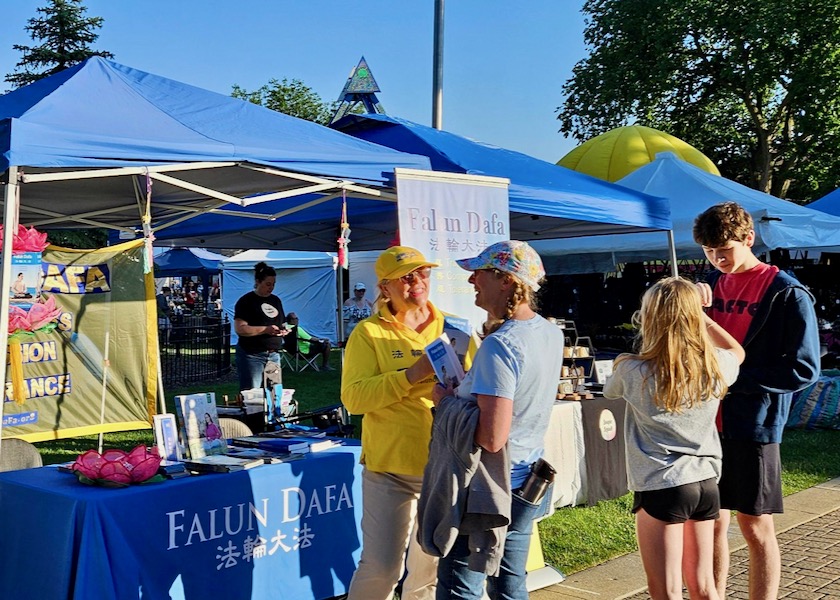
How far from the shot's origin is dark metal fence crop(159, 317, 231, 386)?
14984mm

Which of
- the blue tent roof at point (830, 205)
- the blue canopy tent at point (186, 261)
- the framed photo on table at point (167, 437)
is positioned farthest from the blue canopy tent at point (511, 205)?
the blue canopy tent at point (186, 261)

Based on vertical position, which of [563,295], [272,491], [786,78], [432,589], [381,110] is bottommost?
[432,589]

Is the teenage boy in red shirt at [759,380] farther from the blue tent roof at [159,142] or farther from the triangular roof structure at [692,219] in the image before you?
the triangular roof structure at [692,219]

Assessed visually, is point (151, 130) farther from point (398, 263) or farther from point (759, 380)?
point (759, 380)

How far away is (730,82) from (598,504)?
2188 cm

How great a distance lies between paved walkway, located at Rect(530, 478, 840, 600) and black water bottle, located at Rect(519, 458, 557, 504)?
1.86 meters

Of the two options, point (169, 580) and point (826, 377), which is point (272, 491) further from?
point (826, 377)

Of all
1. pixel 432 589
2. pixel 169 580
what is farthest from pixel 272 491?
pixel 432 589

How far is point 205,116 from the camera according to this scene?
4.96m

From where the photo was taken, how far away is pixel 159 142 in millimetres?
4316

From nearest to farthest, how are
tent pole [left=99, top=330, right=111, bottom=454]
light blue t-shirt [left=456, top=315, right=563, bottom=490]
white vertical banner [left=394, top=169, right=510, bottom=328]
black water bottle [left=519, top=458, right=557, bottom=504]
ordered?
light blue t-shirt [left=456, top=315, right=563, bottom=490] → black water bottle [left=519, top=458, right=557, bottom=504] → white vertical banner [left=394, top=169, right=510, bottom=328] → tent pole [left=99, top=330, right=111, bottom=454]

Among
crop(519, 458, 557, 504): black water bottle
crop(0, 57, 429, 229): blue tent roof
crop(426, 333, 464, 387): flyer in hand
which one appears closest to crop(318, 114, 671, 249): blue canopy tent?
crop(0, 57, 429, 229): blue tent roof

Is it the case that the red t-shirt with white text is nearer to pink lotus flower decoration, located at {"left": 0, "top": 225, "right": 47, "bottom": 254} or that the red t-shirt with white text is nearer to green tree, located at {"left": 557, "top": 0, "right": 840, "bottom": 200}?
pink lotus flower decoration, located at {"left": 0, "top": 225, "right": 47, "bottom": 254}

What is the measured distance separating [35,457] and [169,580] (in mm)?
1740
